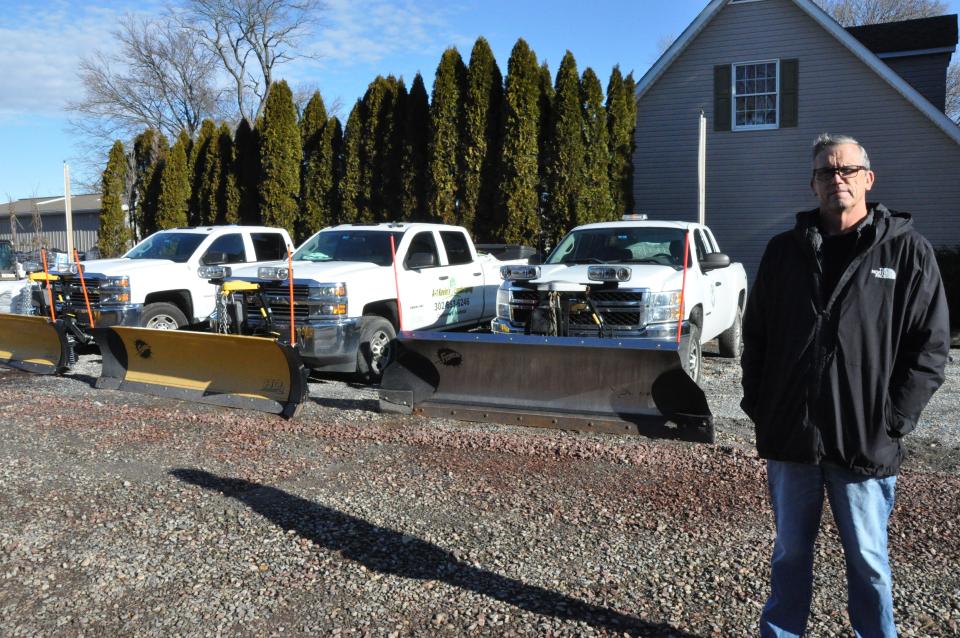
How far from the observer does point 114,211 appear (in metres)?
19.5

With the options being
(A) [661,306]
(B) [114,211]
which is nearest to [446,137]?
(B) [114,211]

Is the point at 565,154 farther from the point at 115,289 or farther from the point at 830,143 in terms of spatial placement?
the point at 830,143

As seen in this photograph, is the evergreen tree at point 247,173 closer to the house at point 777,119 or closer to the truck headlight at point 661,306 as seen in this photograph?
the house at point 777,119

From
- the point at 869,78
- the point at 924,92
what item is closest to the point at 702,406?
the point at 869,78

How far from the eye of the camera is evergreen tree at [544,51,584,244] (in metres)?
15.9

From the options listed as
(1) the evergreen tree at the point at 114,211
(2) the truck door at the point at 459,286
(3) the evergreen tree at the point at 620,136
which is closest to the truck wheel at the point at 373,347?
→ (2) the truck door at the point at 459,286

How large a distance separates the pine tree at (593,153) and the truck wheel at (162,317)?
7.73 m

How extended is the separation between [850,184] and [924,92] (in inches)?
748

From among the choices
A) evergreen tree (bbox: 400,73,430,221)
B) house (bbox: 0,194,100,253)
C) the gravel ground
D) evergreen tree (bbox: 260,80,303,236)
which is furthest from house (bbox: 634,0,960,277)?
house (bbox: 0,194,100,253)

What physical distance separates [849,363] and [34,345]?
10899 millimetres

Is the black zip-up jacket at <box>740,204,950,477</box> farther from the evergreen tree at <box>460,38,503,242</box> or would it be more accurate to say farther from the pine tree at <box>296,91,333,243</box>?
the pine tree at <box>296,91,333,243</box>

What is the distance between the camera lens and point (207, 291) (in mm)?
11922

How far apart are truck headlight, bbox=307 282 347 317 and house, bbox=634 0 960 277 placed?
10.9 meters

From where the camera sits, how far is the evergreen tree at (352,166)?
17.3 metres
